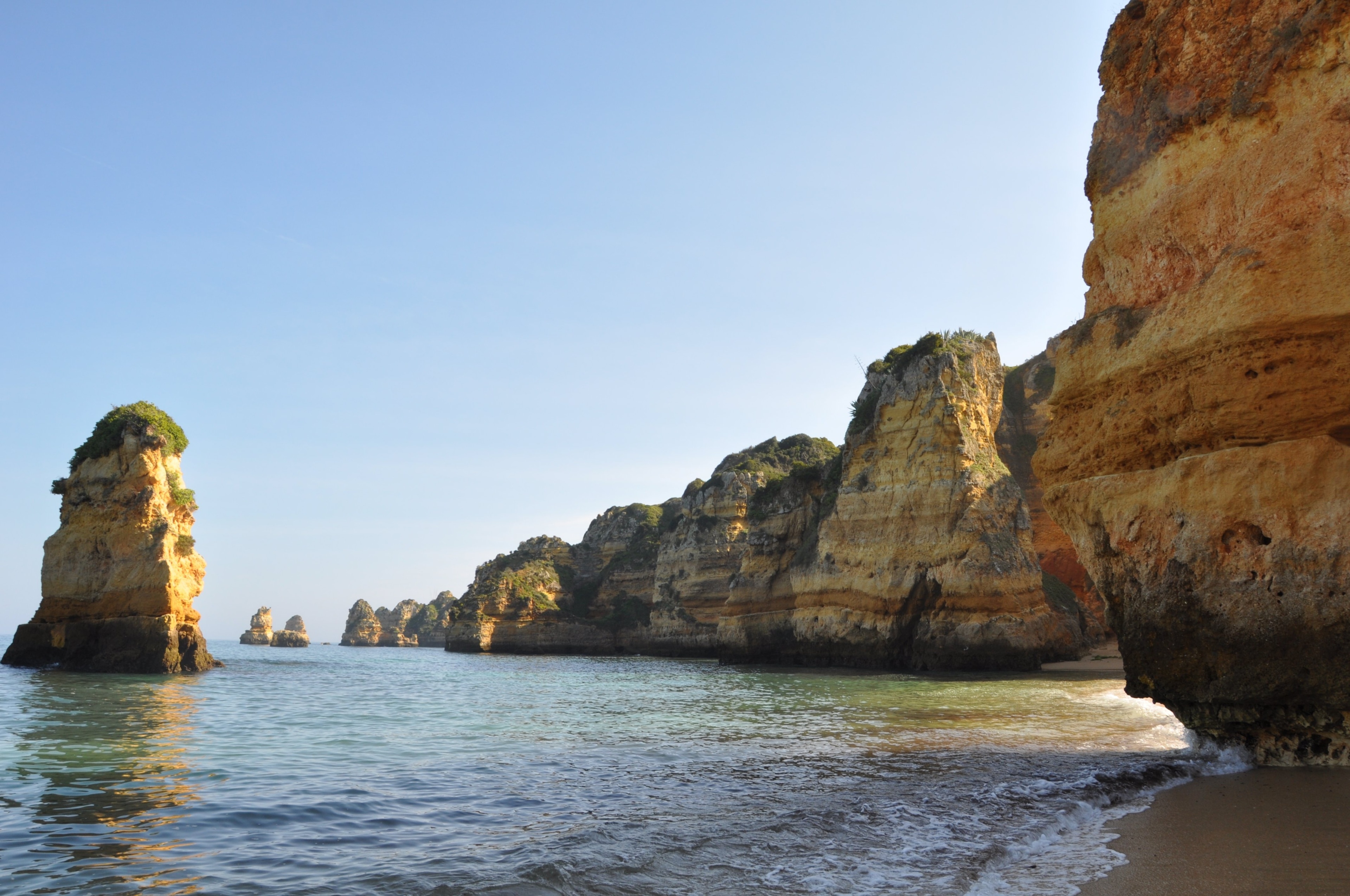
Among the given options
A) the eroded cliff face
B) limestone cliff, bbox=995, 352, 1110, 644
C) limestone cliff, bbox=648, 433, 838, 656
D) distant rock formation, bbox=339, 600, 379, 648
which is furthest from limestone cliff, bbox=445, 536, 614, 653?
distant rock formation, bbox=339, 600, 379, 648

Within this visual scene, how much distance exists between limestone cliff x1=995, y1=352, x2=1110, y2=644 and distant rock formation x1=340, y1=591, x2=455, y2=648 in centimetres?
10047

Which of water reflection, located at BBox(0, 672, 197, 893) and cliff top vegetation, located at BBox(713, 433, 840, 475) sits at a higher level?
cliff top vegetation, located at BBox(713, 433, 840, 475)

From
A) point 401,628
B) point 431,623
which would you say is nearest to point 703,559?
point 431,623

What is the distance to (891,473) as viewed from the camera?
33.8 meters

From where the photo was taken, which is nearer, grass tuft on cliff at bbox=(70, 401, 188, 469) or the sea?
the sea

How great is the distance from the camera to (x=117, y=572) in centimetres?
3012

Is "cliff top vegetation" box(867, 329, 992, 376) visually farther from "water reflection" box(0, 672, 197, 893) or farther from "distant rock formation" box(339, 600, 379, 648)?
"distant rock formation" box(339, 600, 379, 648)

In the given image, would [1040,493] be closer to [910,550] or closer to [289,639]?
[910,550]

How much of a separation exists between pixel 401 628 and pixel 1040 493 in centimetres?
12378

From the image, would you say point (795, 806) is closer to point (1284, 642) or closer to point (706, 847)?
point (706, 847)

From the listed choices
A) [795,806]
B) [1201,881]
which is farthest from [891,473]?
[1201,881]

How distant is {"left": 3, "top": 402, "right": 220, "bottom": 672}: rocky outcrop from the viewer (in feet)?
97.8

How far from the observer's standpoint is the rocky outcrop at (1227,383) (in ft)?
23.7

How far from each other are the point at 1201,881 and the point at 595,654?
208ft
